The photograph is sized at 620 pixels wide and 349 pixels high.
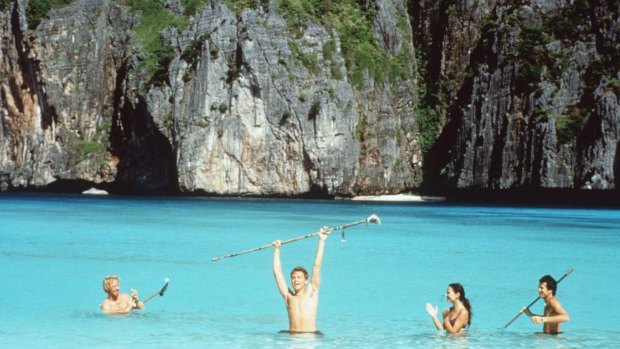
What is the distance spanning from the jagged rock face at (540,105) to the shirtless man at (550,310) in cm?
5360

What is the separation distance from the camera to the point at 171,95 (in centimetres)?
7894

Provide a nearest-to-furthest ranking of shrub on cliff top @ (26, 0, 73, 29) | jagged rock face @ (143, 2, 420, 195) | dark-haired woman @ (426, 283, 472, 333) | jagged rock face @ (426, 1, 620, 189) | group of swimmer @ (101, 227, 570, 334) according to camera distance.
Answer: group of swimmer @ (101, 227, 570, 334)
dark-haired woman @ (426, 283, 472, 333)
jagged rock face @ (426, 1, 620, 189)
jagged rock face @ (143, 2, 420, 195)
shrub on cliff top @ (26, 0, 73, 29)

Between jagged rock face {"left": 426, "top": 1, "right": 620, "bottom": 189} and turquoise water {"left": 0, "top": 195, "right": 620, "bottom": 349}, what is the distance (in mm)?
22593

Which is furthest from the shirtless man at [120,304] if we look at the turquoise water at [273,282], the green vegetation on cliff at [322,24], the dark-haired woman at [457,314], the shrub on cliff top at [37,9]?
the shrub on cliff top at [37,9]

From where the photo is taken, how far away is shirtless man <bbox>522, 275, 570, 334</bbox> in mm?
16281

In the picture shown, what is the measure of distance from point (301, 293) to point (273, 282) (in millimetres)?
9461

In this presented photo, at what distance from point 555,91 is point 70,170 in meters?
39.5

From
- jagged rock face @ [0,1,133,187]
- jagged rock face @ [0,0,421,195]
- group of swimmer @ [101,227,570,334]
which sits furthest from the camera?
jagged rock face @ [0,1,133,187]

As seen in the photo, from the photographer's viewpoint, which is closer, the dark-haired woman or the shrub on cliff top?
the dark-haired woman

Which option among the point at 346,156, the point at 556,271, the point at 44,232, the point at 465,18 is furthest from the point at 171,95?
the point at 556,271

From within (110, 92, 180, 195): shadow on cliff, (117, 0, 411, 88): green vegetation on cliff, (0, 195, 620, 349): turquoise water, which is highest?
(117, 0, 411, 88): green vegetation on cliff

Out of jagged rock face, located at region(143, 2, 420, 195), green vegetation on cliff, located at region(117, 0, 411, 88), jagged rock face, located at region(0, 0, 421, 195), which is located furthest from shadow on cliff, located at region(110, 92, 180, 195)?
green vegetation on cliff, located at region(117, 0, 411, 88)

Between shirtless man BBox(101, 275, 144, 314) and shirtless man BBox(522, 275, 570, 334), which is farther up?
shirtless man BBox(522, 275, 570, 334)

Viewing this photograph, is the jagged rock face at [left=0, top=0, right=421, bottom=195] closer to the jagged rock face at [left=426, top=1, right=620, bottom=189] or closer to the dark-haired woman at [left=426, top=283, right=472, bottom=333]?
the jagged rock face at [left=426, top=1, right=620, bottom=189]
